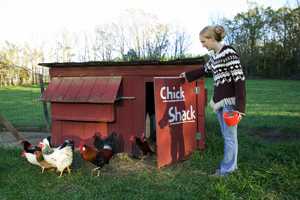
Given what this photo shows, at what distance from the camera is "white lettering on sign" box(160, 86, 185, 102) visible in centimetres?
533

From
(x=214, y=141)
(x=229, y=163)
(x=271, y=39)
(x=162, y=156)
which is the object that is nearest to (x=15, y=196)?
(x=162, y=156)

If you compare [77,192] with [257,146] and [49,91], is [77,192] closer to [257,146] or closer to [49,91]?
[49,91]

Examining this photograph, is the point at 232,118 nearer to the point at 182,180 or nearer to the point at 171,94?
the point at 182,180

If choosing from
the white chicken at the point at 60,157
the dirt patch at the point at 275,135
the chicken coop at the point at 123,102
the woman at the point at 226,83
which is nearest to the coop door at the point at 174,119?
the chicken coop at the point at 123,102

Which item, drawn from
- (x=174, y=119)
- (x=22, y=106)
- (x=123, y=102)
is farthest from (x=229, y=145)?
(x=22, y=106)

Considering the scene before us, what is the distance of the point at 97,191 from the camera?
438 cm

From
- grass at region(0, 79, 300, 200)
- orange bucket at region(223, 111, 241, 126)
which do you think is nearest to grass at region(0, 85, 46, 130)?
grass at region(0, 79, 300, 200)

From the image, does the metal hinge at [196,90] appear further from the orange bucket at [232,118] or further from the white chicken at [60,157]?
the white chicken at [60,157]

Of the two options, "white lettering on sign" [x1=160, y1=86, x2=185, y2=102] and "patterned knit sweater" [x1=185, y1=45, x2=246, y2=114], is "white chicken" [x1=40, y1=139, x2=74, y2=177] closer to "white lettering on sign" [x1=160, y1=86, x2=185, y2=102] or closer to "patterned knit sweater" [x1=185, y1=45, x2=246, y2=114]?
"white lettering on sign" [x1=160, y1=86, x2=185, y2=102]

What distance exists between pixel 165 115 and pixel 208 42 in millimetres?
1270

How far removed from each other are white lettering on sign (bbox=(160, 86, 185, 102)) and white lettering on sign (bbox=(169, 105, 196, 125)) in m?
0.14

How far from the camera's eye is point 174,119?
550cm

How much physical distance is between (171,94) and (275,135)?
9.74 ft

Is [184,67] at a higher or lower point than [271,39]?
lower
